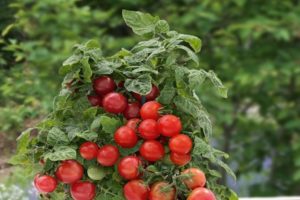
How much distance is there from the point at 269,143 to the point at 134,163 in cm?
195

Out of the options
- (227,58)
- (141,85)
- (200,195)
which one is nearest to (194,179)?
(200,195)

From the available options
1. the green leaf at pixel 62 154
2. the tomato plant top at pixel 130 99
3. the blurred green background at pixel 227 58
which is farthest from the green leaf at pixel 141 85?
the blurred green background at pixel 227 58

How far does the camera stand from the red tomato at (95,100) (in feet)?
2.71

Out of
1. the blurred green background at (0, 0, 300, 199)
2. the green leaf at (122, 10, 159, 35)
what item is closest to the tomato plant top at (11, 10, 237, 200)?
the green leaf at (122, 10, 159, 35)

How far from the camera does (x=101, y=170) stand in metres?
0.78

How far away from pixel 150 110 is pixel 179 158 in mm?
68

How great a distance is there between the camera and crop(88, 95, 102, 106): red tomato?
0.83m

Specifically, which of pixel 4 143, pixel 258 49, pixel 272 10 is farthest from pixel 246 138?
pixel 4 143

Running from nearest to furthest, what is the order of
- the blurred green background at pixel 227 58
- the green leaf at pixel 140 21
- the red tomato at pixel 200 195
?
the red tomato at pixel 200 195 → the green leaf at pixel 140 21 → the blurred green background at pixel 227 58

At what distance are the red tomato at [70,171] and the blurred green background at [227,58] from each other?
53cm

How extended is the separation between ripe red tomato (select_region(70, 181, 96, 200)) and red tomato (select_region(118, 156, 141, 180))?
46 millimetres

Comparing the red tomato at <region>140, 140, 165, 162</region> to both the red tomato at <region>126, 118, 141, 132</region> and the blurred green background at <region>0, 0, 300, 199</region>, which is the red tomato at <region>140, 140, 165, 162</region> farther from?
the blurred green background at <region>0, 0, 300, 199</region>

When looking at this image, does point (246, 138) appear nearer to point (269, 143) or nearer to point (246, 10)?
point (269, 143)

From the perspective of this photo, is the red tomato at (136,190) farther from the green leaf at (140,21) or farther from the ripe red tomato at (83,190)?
the green leaf at (140,21)
